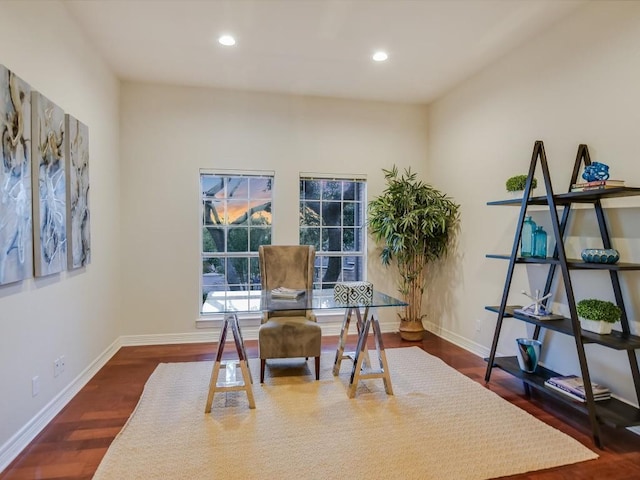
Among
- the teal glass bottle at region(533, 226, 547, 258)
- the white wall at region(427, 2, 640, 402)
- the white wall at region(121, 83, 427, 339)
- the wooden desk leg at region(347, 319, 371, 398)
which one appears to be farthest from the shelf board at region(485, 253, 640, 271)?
the white wall at region(121, 83, 427, 339)

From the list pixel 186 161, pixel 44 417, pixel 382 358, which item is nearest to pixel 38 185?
pixel 44 417

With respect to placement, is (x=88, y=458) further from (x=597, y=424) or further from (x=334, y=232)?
(x=334, y=232)

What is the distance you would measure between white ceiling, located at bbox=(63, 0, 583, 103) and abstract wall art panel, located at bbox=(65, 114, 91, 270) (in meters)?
0.90

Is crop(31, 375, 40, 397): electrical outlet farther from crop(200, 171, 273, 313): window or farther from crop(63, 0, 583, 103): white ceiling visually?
crop(63, 0, 583, 103): white ceiling

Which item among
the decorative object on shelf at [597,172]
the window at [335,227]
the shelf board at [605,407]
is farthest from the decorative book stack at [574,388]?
the window at [335,227]

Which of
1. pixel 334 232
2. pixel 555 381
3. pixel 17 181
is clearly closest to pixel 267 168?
pixel 334 232

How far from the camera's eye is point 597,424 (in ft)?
7.48

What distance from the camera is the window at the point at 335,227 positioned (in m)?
4.78

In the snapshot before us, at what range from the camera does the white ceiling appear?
280cm

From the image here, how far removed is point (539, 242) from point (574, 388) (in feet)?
3.51

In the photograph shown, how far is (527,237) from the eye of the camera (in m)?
3.04

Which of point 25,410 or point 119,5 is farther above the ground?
point 119,5

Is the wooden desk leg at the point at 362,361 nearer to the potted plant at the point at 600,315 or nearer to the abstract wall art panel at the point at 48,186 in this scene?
the potted plant at the point at 600,315

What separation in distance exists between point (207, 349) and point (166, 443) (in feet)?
6.16
